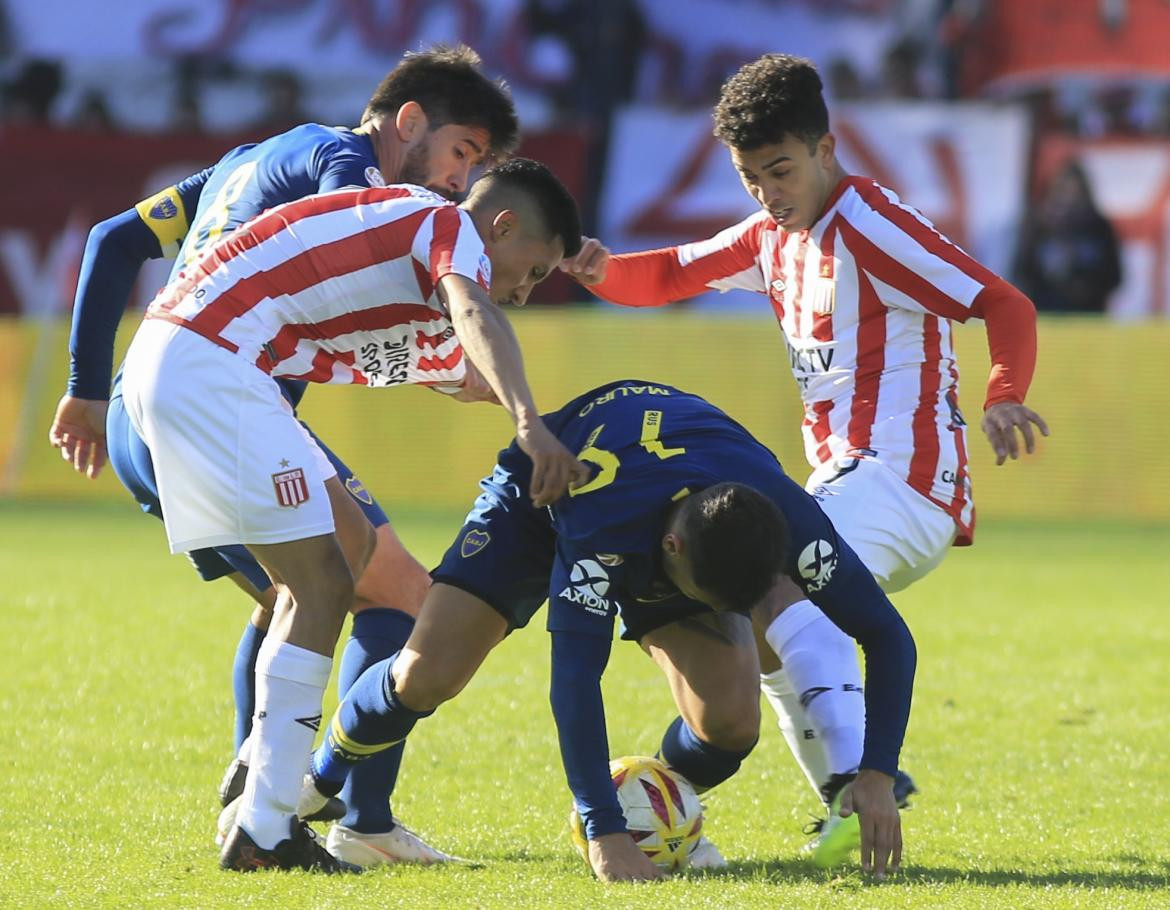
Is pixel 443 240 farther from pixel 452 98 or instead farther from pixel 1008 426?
pixel 1008 426

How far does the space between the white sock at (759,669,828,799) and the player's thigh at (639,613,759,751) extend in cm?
20

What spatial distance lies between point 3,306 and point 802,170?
18.1m

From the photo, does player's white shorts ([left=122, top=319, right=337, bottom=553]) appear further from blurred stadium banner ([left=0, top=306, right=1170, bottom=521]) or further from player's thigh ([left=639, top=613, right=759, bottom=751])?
blurred stadium banner ([left=0, top=306, right=1170, bottom=521])

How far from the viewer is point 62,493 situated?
57.2ft

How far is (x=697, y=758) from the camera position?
4641 millimetres

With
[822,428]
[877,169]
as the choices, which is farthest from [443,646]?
[877,169]

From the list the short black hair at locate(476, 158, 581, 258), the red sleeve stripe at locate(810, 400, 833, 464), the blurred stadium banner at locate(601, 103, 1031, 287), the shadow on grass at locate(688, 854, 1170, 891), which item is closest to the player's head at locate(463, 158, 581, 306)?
the short black hair at locate(476, 158, 581, 258)

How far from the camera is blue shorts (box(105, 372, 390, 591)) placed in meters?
4.65

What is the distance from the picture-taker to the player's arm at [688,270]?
18.9ft

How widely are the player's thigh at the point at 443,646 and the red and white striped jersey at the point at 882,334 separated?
137 cm

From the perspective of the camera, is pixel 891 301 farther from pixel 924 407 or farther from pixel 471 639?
pixel 471 639

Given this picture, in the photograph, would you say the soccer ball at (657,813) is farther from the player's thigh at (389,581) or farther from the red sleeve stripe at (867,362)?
the red sleeve stripe at (867,362)

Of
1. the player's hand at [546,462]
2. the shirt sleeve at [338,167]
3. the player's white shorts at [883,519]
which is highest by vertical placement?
the shirt sleeve at [338,167]

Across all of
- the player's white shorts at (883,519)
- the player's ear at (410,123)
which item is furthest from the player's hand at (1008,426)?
the player's ear at (410,123)
